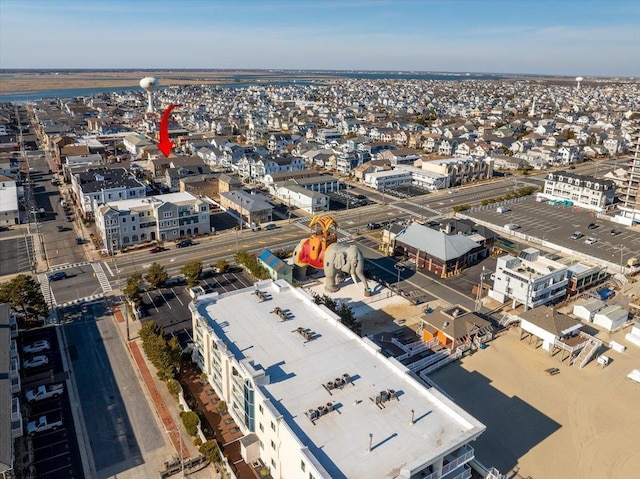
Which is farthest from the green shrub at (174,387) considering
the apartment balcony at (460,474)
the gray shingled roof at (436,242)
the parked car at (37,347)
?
the gray shingled roof at (436,242)

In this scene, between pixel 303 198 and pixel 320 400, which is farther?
pixel 303 198

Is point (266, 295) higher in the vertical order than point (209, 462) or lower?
higher

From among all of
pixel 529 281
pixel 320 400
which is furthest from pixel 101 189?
pixel 529 281

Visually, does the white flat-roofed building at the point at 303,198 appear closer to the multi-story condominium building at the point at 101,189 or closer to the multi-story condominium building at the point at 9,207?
the multi-story condominium building at the point at 101,189

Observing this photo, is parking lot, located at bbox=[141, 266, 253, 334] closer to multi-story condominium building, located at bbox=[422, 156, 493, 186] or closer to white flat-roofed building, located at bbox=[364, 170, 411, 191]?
white flat-roofed building, located at bbox=[364, 170, 411, 191]

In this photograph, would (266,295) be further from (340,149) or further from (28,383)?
(340,149)

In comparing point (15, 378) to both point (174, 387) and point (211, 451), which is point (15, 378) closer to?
point (174, 387)

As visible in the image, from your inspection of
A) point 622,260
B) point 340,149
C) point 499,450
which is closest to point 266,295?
point 499,450
